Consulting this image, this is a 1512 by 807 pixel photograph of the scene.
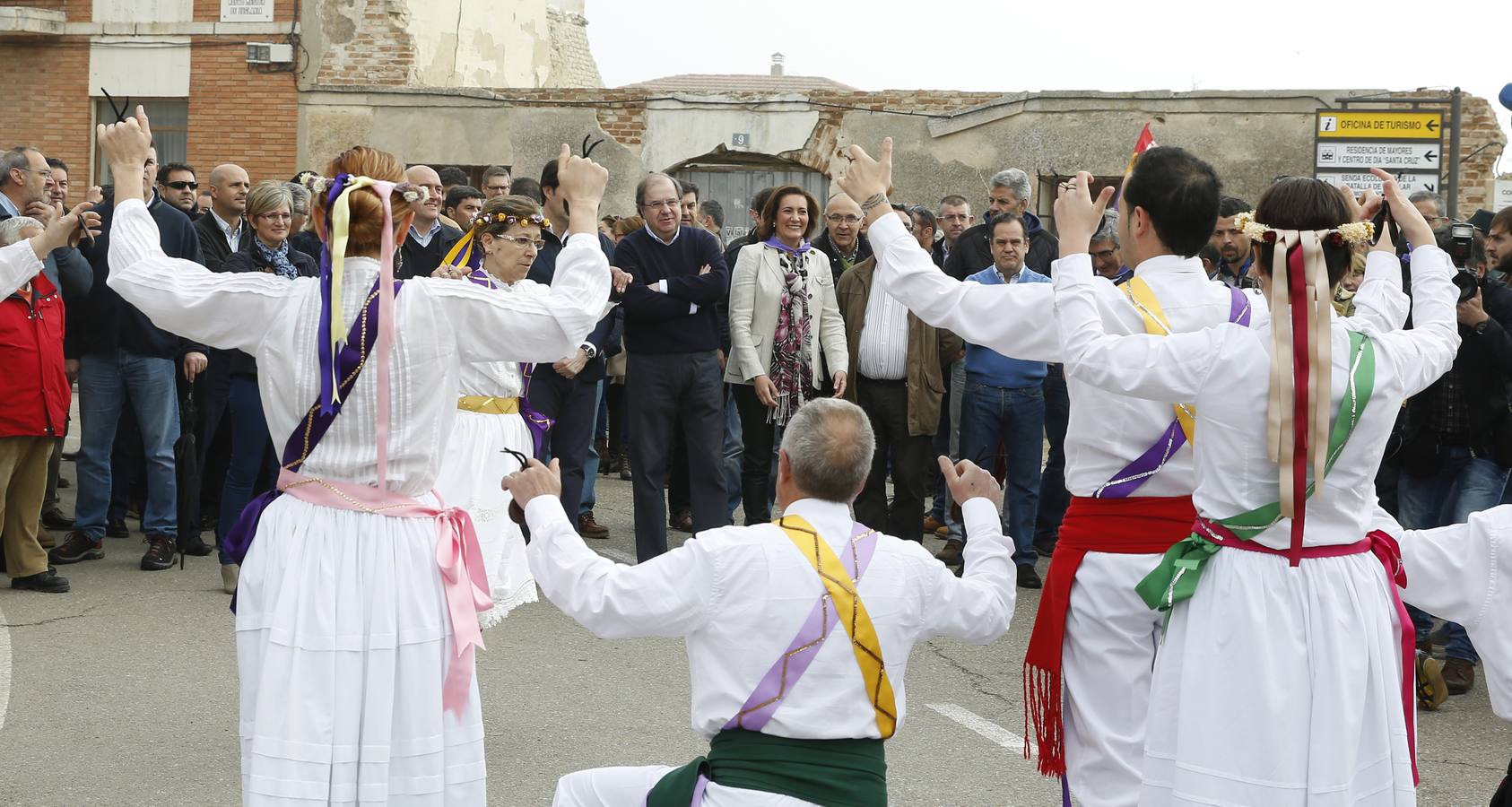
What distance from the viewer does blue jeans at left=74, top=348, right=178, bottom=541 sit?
890cm

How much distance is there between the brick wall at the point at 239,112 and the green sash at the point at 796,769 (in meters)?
17.8

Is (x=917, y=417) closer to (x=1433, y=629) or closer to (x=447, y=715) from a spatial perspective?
(x=1433, y=629)

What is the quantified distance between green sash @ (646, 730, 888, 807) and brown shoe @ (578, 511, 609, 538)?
6594mm

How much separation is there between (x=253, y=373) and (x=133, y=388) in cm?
98

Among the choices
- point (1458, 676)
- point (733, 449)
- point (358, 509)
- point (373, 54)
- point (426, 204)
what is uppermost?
point (373, 54)

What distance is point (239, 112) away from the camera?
1989 cm

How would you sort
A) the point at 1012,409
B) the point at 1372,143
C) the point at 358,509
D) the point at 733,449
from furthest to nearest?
1. the point at 1372,143
2. the point at 733,449
3. the point at 1012,409
4. the point at 358,509

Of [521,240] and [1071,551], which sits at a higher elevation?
[521,240]

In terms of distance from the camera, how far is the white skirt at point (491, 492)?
6.78 metres

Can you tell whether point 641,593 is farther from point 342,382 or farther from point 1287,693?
point 1287,693

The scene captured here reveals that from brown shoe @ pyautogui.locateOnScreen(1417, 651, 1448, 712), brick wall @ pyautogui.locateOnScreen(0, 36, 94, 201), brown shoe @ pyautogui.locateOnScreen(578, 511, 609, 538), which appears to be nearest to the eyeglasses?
brown shoe @ pyautogui.locateOnScreen(578, 511, 609, 538)

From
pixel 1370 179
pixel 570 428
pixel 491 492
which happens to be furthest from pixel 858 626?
pixel 1370 179

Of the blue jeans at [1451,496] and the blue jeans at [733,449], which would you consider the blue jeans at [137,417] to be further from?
the blue jeans at [1451,496]

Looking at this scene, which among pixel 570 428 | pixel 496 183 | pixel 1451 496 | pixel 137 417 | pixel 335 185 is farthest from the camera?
pixel 496 183
